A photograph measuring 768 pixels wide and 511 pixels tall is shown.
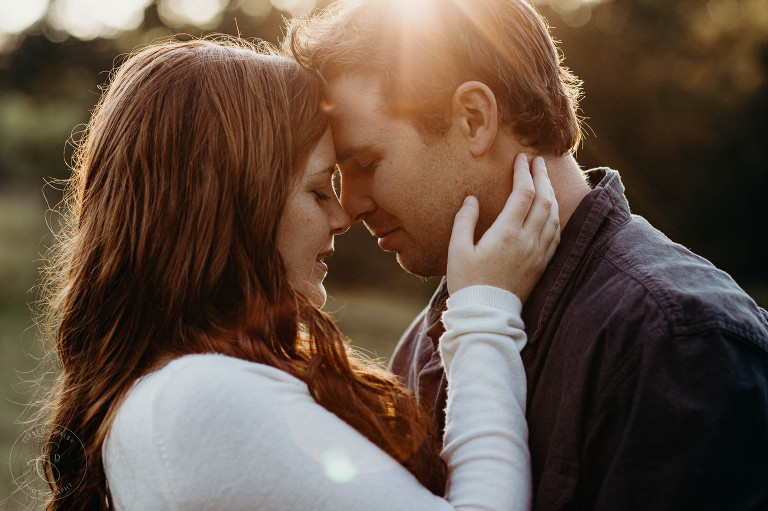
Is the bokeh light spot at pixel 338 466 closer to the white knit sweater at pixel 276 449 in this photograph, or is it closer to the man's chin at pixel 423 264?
the white knit sweater at pixel 276 449

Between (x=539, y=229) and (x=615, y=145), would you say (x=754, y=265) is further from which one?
(x=539, y=229)

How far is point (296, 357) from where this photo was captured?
189 centimetres

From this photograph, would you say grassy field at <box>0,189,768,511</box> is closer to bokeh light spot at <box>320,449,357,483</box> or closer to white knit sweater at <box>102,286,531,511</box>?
white knit sweater at <box>102,286,531,511</box>

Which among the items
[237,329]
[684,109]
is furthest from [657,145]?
[237,329]

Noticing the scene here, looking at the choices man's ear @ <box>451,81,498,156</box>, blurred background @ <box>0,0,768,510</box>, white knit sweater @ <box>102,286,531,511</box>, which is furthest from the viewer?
blurred background @ <box>0,0,768,510</box>

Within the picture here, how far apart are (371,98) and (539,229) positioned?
2.49 ft

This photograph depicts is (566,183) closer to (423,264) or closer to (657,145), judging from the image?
(423,264)

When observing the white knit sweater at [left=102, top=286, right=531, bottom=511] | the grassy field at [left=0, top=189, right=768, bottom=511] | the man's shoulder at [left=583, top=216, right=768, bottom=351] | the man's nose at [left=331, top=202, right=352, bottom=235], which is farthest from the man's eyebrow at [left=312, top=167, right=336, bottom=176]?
the grassy field at [left=0, top=189, right=768, bottom=511]

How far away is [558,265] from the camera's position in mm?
2027

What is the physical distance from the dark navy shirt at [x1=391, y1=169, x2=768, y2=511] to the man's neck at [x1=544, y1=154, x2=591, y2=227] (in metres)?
0.23

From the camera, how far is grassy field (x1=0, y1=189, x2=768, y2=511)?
7.65m

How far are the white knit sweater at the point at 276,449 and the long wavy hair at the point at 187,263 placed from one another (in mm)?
111

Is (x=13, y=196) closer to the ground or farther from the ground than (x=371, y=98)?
closer to the ground

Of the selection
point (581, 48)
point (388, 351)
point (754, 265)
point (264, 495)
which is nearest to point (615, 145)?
point (581, 48)
